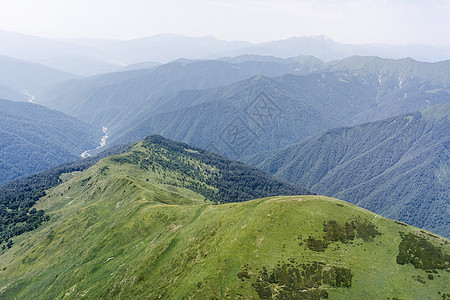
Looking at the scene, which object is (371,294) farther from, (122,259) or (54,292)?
(54,292)

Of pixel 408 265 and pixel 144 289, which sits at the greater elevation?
pixel 408 265

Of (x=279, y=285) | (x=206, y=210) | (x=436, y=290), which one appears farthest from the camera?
(x=206, y=210)

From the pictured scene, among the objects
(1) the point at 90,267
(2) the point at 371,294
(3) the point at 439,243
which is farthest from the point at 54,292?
(3) the point at 439,243

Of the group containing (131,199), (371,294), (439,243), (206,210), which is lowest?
(131,199)

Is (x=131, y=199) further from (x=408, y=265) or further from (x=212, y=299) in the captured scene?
(x=408, y=265)

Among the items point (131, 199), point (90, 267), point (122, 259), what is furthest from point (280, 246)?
point (131, 199)

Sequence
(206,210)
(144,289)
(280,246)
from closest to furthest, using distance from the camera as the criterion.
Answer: (280,246) → (144,289) → (206,210)

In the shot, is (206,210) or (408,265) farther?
(206,210)
